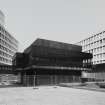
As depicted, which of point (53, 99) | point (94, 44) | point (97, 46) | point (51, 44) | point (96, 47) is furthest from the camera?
point (94, 44)

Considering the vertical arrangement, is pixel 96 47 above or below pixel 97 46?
below

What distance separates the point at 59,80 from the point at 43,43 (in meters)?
12.6

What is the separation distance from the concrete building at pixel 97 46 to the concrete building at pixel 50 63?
94.7 ft

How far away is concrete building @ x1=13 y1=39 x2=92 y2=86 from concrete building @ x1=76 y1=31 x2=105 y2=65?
28.9m

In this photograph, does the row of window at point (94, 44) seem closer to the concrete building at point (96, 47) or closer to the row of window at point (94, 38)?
the concrete building at point (96, 47)

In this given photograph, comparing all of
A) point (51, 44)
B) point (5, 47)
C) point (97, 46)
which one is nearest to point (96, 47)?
point (97, 46)

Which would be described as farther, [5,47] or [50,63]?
[5,47]

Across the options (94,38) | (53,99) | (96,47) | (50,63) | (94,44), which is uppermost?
(94,38)

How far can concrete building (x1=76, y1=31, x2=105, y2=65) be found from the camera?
2997 inches

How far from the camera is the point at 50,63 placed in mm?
41406

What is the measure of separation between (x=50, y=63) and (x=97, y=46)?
155 feet

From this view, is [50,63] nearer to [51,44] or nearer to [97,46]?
[51,44]

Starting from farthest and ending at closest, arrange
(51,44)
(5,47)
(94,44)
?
(5,47) → (94,44) → (51,44)

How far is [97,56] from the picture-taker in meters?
80.1
